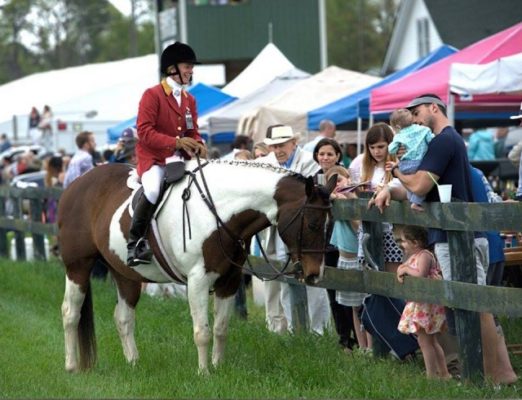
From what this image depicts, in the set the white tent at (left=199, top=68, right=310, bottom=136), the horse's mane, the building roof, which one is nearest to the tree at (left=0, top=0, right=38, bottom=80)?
the building roof

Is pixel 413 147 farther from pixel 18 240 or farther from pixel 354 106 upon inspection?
pixel 18 240

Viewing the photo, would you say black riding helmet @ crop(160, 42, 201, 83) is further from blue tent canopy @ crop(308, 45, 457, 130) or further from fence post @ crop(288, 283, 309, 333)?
blue tent canopy @ crop(308, 45, 457, 130)

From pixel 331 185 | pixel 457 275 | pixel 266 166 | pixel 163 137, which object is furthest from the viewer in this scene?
pixel 163 137

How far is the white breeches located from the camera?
31.0 feet

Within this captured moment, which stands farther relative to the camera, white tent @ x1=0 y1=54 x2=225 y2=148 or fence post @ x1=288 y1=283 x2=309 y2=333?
white tent @ x1=0 y1=54 x2=225 y2=148

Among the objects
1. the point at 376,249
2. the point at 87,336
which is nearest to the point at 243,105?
the point at 87,336

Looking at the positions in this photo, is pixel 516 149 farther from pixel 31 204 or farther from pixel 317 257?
pixel 31 204

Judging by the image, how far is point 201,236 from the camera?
30.3 ft

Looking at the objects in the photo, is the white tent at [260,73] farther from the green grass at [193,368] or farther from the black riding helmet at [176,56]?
the black riding helmet at [176,56]

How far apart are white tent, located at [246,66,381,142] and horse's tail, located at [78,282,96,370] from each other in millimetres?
8936

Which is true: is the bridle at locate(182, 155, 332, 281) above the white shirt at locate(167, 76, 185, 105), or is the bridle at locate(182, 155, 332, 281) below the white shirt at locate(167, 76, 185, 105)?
below

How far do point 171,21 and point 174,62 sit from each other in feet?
35.9

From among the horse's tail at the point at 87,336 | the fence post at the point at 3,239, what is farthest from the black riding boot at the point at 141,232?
the fence post at the point at 3,239

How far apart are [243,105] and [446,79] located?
837 centimetres
